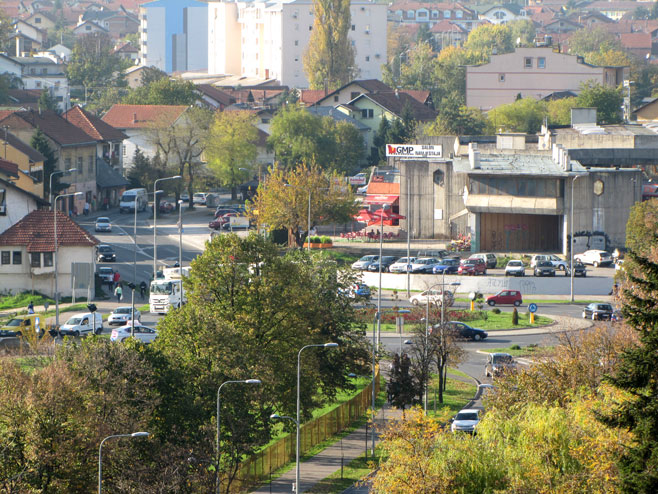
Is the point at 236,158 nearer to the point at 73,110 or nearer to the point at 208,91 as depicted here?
the point at 73,110

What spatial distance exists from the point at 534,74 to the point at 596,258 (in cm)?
6924

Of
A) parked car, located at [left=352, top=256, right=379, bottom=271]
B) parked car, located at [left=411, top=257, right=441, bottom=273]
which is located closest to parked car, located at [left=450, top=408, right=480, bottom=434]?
parked car, located at [left=411, top=257, right=441, bottom=273]

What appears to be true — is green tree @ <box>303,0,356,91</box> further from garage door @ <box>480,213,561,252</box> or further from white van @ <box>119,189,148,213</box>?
garage door @ <box>480,213,561,252</box>

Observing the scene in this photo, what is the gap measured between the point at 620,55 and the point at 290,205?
378ft

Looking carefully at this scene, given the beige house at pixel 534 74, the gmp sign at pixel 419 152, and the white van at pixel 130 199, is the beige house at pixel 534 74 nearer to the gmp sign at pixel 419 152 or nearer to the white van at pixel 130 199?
the white van at pixel 130 199

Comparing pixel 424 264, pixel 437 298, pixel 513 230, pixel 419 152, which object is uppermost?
pixel 419 152

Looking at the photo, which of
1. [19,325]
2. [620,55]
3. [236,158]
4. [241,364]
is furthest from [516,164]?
[620,55]

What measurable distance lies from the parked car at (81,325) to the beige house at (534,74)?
9074 centimetres

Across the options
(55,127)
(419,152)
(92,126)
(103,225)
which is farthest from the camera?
(92,126)

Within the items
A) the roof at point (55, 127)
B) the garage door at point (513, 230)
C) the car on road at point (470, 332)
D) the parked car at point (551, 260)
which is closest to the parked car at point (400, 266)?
the parked car at point (551, 260)

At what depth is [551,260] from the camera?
3100 inches

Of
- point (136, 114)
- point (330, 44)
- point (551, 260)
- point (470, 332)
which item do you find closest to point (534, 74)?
point (330, 44)

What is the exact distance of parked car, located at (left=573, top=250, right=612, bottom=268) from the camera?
259 feet

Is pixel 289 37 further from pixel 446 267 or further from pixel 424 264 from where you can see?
pixel 446 267
